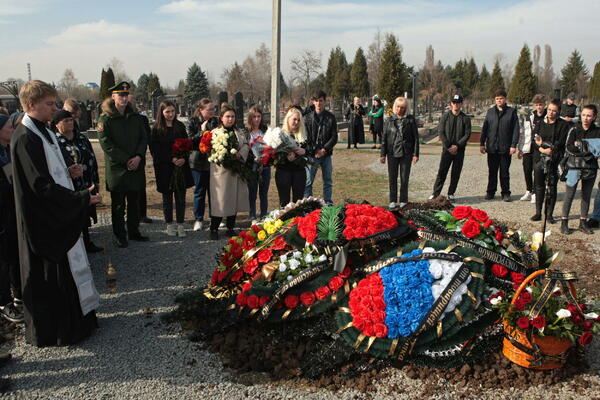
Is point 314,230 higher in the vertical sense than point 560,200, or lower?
higher

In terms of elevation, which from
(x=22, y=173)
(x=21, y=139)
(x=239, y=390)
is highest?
(x=21, y=139)

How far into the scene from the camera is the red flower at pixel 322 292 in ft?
13.7

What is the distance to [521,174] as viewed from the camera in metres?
13.0

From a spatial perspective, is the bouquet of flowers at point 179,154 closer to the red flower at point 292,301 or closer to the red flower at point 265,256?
the red flower at point 265,256

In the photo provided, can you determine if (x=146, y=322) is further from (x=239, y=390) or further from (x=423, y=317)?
(x=423, y=317)

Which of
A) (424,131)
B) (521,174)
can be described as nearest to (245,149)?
(521,174)

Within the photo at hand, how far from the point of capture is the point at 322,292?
4.18 meters

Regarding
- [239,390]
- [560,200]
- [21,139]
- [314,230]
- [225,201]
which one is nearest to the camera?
[239,390]

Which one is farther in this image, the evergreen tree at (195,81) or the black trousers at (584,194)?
the evergreen tree at (195,81)

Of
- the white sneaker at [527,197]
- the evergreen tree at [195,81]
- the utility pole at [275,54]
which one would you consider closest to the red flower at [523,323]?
the white sneaker at [527,197]

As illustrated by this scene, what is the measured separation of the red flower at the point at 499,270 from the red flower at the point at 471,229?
0.32 metres

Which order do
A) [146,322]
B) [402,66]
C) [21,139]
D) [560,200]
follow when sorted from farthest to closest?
1. [402,66]
2. [560,200]
3. [146,322]
4. [21,139]

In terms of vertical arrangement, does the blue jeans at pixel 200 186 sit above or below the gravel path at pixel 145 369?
above

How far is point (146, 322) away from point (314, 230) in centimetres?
193
